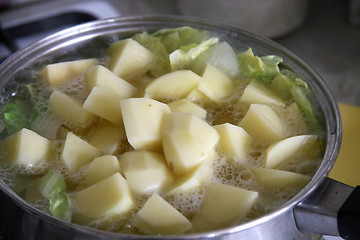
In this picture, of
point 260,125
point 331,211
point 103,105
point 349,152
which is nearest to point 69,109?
point 103,105

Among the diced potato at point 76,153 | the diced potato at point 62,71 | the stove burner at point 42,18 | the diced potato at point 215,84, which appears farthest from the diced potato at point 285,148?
the stove burner at point 42,18

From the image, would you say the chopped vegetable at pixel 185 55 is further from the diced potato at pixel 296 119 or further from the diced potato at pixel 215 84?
the diced potato at pixel 296 119

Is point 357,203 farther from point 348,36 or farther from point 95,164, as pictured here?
point 348,36

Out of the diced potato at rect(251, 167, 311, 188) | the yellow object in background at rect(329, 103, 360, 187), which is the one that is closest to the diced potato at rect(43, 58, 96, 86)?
the diced potato at rect(251, 167, 311, 188)

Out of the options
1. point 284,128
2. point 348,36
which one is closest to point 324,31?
point 348,36

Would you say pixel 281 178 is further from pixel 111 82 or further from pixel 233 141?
pixel 111 82

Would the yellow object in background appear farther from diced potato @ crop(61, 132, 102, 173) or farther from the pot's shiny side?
diced potato @ crop(61, 132, 102, 173)

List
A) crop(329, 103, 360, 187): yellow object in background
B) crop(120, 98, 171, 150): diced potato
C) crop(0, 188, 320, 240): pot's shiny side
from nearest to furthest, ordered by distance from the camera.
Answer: crop(0, 188, 320, 240): pot's shiny side → crop(120, 98, 171, 150): diced potato → crop(329, 103, 360, 187): yellow object in background
